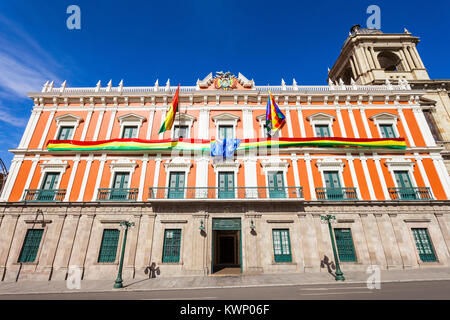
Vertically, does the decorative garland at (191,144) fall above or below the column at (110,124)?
below

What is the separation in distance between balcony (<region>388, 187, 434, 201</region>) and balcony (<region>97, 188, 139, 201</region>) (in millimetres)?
19359

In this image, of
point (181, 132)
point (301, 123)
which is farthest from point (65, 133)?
point (301, 123)

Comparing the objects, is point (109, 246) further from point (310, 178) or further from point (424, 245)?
point (424, 245)

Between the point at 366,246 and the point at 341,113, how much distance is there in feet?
36.3

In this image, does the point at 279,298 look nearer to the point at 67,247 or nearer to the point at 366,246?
the point at 366,246

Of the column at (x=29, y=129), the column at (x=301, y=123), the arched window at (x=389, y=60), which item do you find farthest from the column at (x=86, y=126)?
the arched window at (x=389, y=60)

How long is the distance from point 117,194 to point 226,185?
8.28 m

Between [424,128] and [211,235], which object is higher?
[424,128]

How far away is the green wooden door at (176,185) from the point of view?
15.2 meters

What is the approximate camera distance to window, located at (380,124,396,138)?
693 inches

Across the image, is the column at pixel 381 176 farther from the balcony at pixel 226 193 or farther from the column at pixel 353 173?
the balcony at pixel 226 193

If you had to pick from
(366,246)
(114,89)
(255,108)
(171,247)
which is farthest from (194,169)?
(366,246)

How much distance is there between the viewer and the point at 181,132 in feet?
58.3

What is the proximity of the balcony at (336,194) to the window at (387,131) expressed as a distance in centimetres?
639
